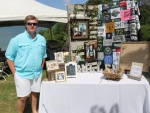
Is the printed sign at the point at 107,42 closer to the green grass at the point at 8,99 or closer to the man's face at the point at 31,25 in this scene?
the man's face at the point at 31,25

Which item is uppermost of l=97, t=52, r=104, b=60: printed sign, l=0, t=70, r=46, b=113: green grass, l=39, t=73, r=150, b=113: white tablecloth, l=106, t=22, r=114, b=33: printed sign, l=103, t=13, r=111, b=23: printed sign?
l=103, t=13, r=111, b=23: printed sign

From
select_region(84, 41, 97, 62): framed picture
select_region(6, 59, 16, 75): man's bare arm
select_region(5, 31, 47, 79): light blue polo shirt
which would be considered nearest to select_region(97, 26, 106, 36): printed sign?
select_region(84, 41, 97, 62): framed picture

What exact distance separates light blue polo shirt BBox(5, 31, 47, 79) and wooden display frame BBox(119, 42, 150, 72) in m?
1.08

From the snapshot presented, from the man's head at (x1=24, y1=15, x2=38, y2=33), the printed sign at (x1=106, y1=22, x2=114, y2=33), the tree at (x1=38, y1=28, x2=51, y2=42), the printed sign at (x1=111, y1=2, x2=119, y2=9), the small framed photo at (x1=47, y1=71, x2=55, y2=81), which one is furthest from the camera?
the tree at (x1=38, y1=28, x2=51, y2=42)

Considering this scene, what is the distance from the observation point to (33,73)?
2.01 meters

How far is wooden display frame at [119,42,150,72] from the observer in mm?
2227

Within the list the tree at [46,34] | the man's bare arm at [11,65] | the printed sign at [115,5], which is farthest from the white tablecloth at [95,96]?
the tree at [46,34]

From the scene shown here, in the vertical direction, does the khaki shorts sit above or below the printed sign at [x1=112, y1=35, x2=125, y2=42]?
below

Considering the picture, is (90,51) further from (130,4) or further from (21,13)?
(21,13)

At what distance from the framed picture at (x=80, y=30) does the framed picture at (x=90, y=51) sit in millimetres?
222

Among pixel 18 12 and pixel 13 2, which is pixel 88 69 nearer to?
pixel 18 12

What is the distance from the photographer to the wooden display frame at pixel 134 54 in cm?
223

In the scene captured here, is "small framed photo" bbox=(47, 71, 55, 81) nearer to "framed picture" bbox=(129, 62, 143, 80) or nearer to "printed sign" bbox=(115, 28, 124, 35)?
"framed picture" bbox=(129, 62, 143, 80)

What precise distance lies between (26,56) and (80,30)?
145 cm
